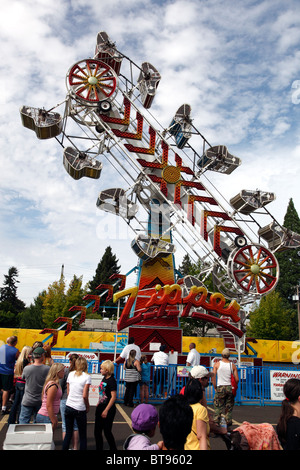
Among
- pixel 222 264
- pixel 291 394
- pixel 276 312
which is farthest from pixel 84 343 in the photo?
pixel 291 394

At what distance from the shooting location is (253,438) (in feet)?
11.9

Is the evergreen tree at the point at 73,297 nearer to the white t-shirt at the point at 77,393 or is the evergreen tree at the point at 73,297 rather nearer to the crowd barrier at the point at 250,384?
the crowd barrier at the point at 250,384

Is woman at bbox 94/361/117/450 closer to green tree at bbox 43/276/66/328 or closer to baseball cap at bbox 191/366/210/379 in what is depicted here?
baseball cap at bbox 191/366/210/379

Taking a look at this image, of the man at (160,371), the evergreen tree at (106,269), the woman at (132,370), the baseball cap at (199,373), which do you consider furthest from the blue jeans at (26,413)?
the evergreen tree at (106,269)

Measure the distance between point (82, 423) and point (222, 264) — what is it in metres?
14.4

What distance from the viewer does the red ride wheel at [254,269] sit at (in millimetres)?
18891

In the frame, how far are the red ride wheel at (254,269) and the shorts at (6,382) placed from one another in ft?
39.5

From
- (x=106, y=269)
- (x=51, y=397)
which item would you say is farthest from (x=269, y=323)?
(x=106, y=269)

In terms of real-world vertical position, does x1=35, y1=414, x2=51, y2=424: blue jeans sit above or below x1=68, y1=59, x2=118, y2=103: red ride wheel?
below

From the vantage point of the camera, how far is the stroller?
351 centimetres

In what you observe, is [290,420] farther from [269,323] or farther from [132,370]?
[269,323]

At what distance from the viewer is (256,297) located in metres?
19.2

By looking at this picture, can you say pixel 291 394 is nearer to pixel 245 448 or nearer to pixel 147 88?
pixel 245 448

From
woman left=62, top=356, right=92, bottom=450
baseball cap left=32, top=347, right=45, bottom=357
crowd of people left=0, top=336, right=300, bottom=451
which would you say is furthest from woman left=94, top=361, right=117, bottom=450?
baseball cap left=32, top=347, right=45, bottom=357
